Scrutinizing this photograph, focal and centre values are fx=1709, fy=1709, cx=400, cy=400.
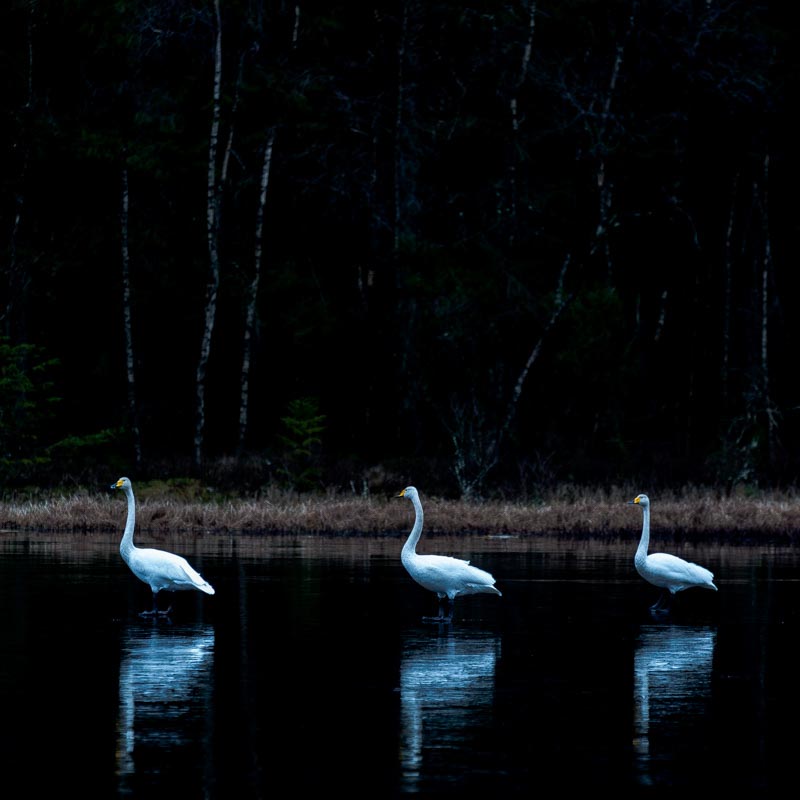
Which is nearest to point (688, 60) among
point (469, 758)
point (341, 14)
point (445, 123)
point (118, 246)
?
point (445, 123)

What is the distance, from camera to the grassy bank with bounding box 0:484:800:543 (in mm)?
31562

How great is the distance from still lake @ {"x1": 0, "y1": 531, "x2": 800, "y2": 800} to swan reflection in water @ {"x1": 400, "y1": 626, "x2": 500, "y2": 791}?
0.10 feet

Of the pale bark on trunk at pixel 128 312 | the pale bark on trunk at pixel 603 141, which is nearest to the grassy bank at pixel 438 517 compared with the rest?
the pale bark on trunk at pixel 128 312

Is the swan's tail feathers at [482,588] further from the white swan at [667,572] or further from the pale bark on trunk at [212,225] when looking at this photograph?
the pale bark on trunk at [212,225]

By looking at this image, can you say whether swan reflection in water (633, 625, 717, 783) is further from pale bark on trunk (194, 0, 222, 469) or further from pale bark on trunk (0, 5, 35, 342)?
pale bark on trunk (0, 5, 35, 342)

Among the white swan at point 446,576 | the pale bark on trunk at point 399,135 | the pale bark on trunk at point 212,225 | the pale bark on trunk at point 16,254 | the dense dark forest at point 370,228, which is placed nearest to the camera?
the white swan at point 446,576

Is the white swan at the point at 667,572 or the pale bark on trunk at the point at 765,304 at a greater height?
the pale bark on trunk at the point at 765,304

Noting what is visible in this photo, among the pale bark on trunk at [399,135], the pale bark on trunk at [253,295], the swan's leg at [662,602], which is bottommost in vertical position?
the swan's leg at [662,602]

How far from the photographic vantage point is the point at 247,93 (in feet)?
145

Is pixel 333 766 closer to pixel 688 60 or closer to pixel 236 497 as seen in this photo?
pixel 236 497

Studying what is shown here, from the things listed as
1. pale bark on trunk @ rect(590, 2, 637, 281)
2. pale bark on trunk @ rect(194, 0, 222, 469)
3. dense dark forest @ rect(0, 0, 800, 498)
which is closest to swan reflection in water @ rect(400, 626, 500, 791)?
dense dark forest @ rect(0, 0, 800, 498)

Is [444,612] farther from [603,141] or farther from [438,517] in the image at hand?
[603,141]

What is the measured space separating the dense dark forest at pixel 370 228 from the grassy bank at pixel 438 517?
414 cm

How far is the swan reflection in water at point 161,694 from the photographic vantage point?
1098cm
